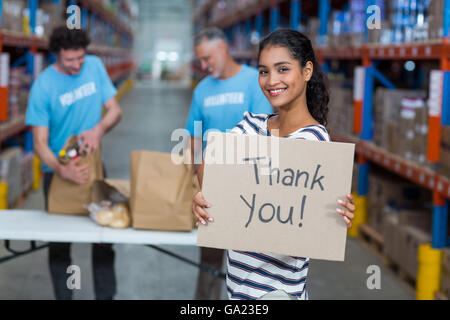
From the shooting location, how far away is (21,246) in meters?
4.85

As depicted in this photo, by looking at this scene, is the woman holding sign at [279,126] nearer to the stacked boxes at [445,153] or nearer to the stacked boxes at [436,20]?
the stacked boxes at [445,153]

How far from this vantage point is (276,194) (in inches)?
66.9

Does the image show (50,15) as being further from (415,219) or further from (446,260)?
(446,260)

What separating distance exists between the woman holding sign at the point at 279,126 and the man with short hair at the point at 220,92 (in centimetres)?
113

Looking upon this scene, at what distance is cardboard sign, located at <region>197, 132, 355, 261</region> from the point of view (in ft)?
5.45

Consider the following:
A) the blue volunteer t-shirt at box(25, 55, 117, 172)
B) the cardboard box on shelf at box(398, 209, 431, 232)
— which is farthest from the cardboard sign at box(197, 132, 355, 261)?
the cardboard box on shelf at box(398, 209, 431, 232)

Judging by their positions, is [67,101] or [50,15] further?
[50,15]

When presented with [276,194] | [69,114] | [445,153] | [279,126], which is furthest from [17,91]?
[276,194]

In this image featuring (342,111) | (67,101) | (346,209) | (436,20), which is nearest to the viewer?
(346,209)

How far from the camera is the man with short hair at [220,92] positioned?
119 inches

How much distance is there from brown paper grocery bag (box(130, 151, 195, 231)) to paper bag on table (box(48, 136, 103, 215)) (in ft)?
1.09

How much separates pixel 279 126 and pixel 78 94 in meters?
1.73

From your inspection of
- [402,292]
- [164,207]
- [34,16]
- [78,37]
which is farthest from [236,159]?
[34,16]

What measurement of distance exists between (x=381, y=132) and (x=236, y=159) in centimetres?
354
